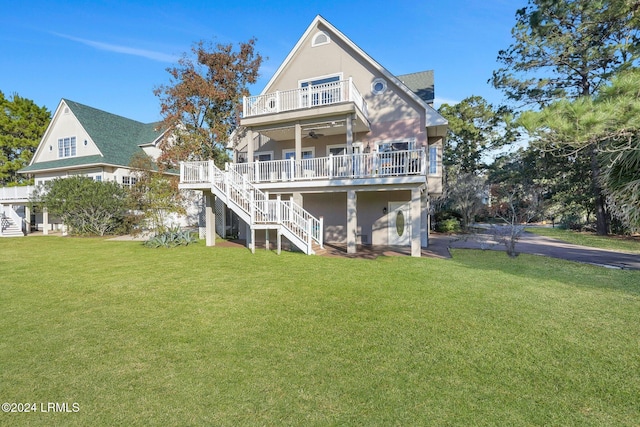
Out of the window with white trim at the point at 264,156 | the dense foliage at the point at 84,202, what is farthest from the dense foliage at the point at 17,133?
the window with white trim at the point at 264,156

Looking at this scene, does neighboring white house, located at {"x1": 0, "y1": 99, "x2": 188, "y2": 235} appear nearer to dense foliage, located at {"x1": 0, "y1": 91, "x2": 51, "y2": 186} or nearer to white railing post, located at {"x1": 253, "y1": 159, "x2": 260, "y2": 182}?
dense foliage, located at {"x1": 0, "y1": 91, "x2": 51, "y2": 186}

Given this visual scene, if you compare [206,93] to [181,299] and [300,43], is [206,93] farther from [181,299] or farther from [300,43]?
[181,299]

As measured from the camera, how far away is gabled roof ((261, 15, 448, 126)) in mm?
13719

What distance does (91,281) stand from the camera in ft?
25.4

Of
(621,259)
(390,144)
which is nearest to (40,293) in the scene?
(390,144)

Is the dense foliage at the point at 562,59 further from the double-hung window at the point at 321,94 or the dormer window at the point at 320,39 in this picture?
the dormer window at the point at 320,39

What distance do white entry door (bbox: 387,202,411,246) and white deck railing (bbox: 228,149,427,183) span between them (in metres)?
2.74

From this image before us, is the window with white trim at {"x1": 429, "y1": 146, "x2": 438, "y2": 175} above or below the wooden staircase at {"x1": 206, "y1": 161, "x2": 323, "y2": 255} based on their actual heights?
above

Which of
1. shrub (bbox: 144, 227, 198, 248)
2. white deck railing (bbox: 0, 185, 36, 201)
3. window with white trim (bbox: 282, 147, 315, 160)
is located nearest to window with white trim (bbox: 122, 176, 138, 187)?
white deck railing (bbox: 0, 185, 36, 201)

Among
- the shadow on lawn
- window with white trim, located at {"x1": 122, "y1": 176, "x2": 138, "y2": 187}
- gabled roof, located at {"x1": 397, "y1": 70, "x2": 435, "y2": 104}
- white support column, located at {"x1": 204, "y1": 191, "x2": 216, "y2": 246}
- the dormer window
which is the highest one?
the dormer window

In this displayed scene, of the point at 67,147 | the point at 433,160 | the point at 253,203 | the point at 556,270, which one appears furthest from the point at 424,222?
the point at 67,147

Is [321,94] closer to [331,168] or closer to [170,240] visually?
[331,168]

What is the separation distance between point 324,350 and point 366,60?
560 inches

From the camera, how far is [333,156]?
12375mm
